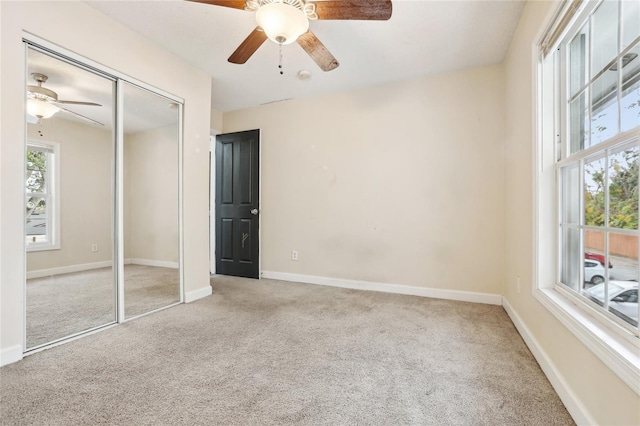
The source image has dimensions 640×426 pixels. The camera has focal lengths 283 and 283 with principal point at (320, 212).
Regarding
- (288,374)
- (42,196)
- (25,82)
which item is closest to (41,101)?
(25,82)

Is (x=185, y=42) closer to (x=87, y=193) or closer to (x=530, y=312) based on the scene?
(x=87, y=193)

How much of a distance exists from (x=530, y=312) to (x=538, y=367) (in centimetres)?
40

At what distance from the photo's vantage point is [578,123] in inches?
62.7

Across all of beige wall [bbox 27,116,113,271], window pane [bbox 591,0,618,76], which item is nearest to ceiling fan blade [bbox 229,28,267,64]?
beige wall [bbox 27,116,113,271]

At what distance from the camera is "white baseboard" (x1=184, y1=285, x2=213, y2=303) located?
3.01 m

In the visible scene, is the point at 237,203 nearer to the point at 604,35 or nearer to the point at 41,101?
the point at 41,101

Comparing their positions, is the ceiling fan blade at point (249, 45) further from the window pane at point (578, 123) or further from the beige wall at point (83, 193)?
the window pane at point (578, 123)

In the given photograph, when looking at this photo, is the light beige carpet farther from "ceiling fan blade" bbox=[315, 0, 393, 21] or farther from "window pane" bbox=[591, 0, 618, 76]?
"ceiling fan blade" bbox=[315, 0, 393, 21]

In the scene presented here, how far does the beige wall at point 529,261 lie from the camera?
1.07 m

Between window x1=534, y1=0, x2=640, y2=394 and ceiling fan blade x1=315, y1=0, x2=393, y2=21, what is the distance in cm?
94

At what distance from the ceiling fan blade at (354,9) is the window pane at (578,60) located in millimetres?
1043

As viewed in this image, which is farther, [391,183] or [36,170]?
[391,183]

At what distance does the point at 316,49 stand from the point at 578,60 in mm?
1655

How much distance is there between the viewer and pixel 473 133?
3.07m
